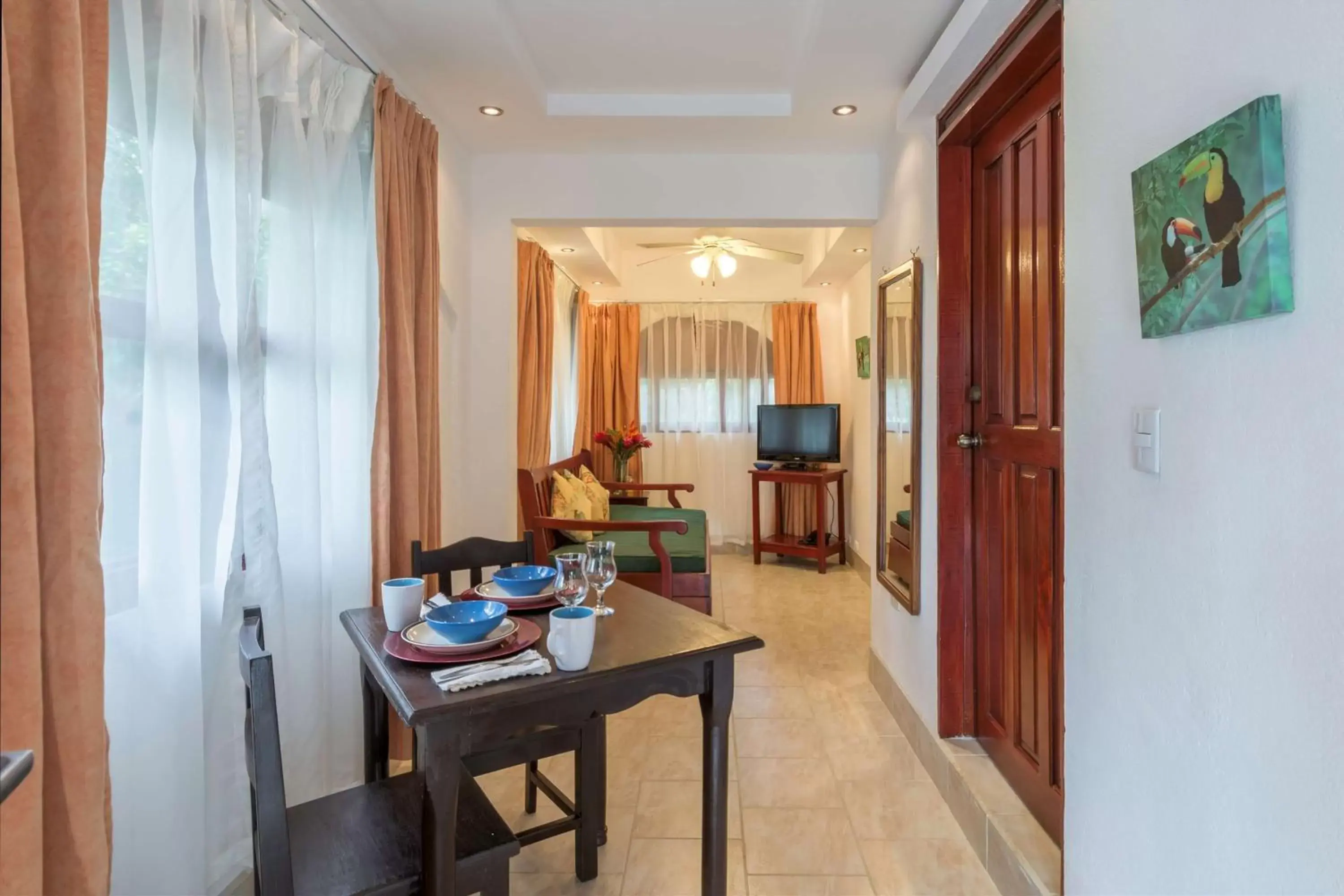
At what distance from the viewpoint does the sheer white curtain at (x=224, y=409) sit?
4.04 feet

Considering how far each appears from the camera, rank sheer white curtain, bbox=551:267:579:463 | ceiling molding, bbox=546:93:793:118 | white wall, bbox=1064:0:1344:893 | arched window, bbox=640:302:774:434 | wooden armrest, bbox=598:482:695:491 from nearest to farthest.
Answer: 1. white wall, bbox=1064:0:1344:893
2. ceiling molding, bbox=546:93:793:118
3. sheer white curtain, bbox=551:267:579:463
4. wooden armrest, bbox=598:482:695:491
5. arched window, bbox=640:302:774:434

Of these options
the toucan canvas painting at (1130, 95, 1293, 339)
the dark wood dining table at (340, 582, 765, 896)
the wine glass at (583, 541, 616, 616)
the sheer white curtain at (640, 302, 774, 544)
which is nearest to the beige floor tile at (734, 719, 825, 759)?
the dark wood dining table at (340, 582, 765, 896)

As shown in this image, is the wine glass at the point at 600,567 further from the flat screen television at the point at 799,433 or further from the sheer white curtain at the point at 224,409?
the flat screen television at the point at 799,433

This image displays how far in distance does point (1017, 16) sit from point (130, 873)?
2.71m

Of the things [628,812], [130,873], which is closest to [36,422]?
[130,873]

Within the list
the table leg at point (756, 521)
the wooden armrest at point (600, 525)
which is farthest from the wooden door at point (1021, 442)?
the table leg at point (756, 521)

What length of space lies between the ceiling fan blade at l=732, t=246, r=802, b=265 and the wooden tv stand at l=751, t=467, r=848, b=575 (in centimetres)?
157

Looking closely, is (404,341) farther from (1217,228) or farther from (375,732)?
(1217,228)

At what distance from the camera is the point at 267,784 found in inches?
39.4

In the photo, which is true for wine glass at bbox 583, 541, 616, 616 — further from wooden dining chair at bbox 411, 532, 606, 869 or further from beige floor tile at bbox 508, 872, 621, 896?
beige floor tile at bbox 508, 872, 621, 896

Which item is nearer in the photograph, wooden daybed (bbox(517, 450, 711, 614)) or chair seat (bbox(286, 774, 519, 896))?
chair seat (bbox(286, 774, 519, 896))

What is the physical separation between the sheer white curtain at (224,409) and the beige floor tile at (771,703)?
150 centimetres

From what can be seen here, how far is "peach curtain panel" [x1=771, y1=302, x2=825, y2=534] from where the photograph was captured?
5805 mm

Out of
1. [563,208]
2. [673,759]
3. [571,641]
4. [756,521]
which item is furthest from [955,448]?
[756,521]
